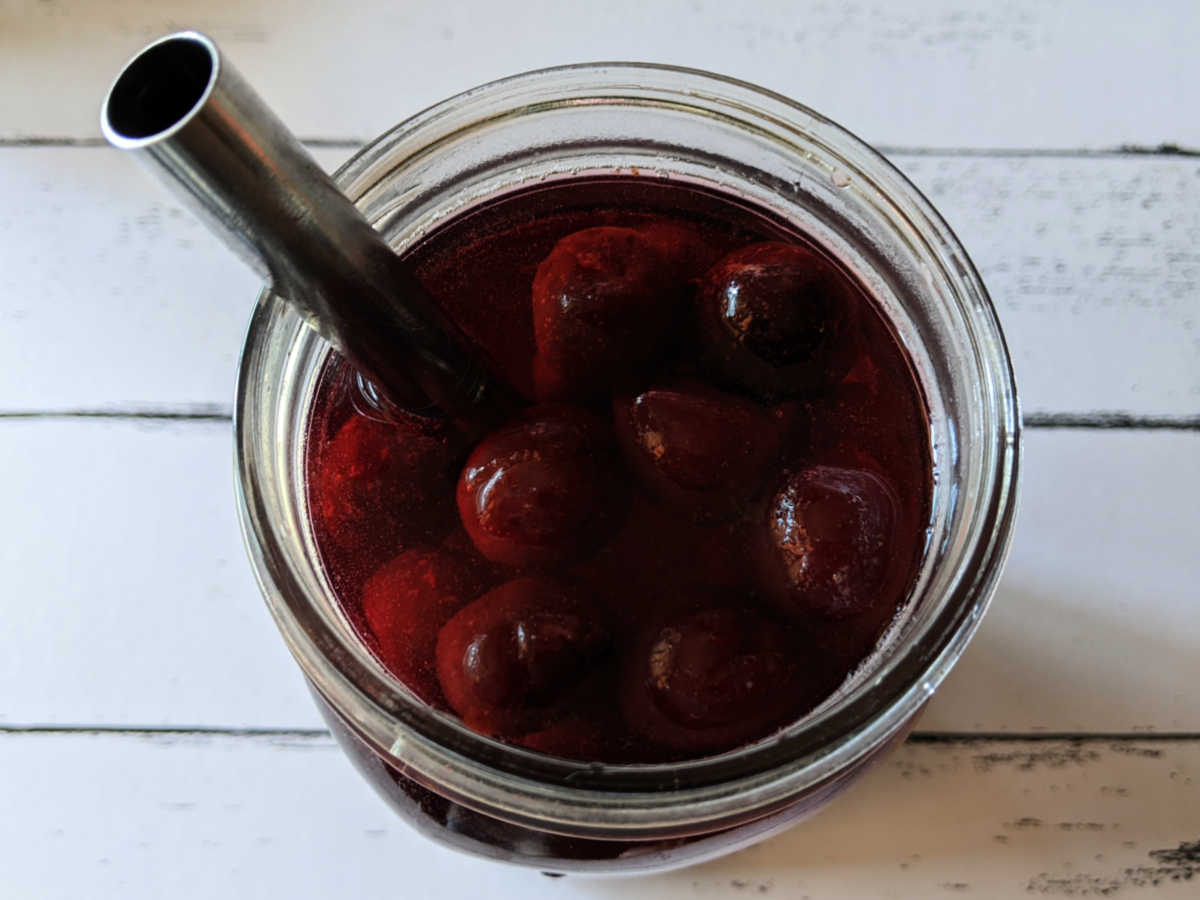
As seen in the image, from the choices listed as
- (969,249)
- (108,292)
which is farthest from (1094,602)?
(108,292)

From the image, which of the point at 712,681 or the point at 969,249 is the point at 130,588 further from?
the point at 969,249

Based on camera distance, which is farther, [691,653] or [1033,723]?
[1033,723]

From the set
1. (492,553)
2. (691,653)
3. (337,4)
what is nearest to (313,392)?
(492,553)

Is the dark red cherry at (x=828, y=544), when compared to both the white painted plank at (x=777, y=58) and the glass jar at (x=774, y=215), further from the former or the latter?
the white painted plank at (x=777, y=58)

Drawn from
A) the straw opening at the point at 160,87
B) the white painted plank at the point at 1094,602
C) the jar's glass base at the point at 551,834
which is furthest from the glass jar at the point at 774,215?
the white painted plank at the point at 1094,602

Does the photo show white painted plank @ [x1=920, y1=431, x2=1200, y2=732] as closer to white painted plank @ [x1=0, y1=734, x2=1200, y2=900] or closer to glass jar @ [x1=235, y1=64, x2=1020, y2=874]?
white painted plank @ [x1=0, y1=734, x2=1200, y2=900]

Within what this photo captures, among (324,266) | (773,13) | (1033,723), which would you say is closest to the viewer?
(324,266)

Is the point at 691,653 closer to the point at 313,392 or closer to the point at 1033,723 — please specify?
the point at 313,392
